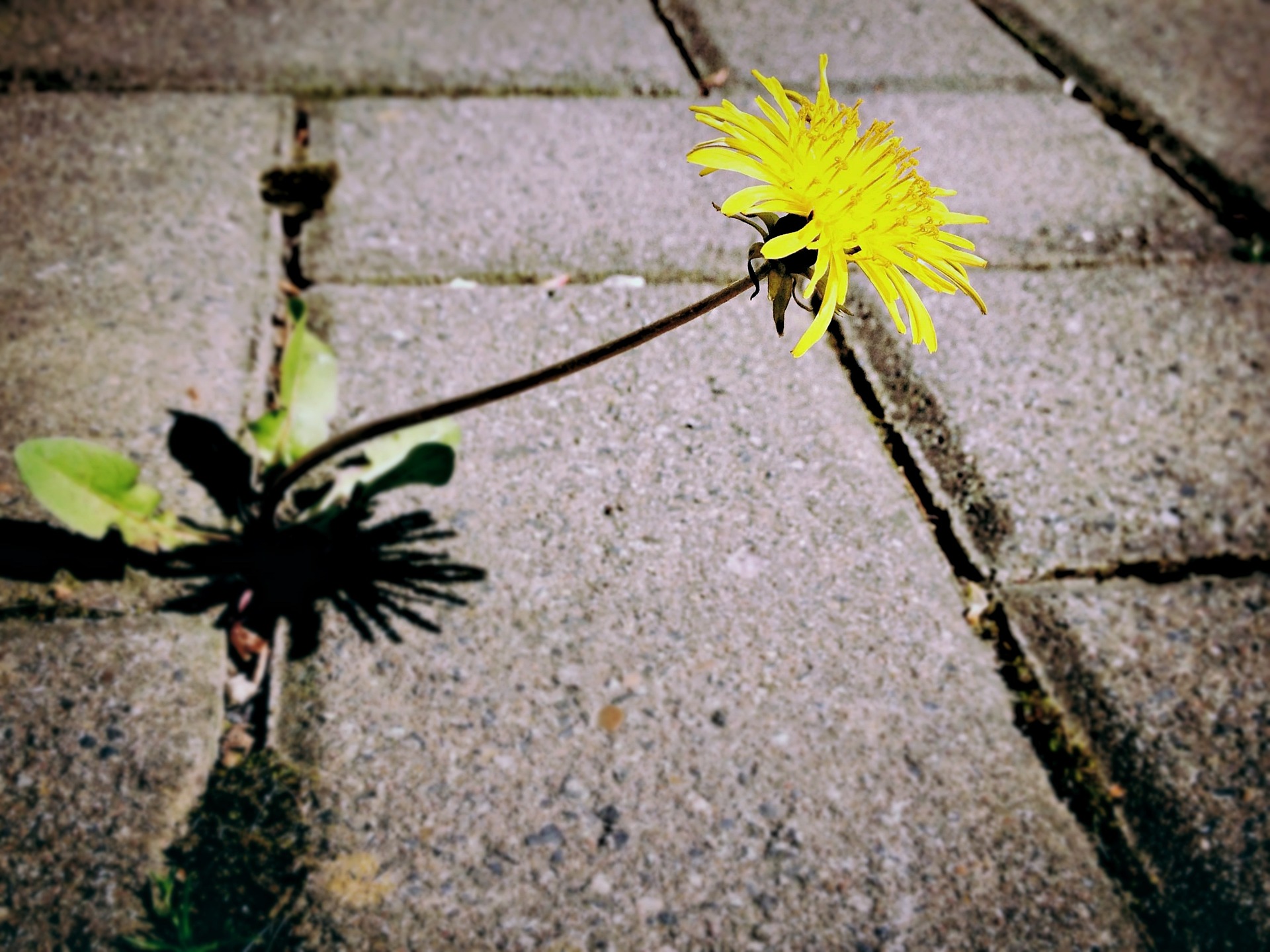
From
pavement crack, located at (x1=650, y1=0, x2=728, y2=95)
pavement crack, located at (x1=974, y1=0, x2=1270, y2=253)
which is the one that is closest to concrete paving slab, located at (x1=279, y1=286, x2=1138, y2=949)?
pavement crack, located at (x1=650, y1=0, x2=728, y2=95)

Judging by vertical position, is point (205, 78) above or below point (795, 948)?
above

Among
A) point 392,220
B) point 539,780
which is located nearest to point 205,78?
point 392,220

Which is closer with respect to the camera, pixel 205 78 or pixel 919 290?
pixel 919 290

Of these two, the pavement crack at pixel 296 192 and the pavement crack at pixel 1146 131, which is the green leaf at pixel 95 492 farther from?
the pavement crack at pixel 1146 131

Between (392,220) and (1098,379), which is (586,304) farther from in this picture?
(1098,379)

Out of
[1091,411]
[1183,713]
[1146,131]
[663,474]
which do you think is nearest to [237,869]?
[663,474]

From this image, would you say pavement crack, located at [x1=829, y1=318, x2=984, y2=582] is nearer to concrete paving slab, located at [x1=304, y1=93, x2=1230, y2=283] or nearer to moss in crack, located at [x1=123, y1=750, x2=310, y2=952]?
concrete paving slab, located at [x1=304, y1=93, x2=1230, y2=283]

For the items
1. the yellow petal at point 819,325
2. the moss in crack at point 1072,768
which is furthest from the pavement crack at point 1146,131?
the yellow petal at point 819,325
